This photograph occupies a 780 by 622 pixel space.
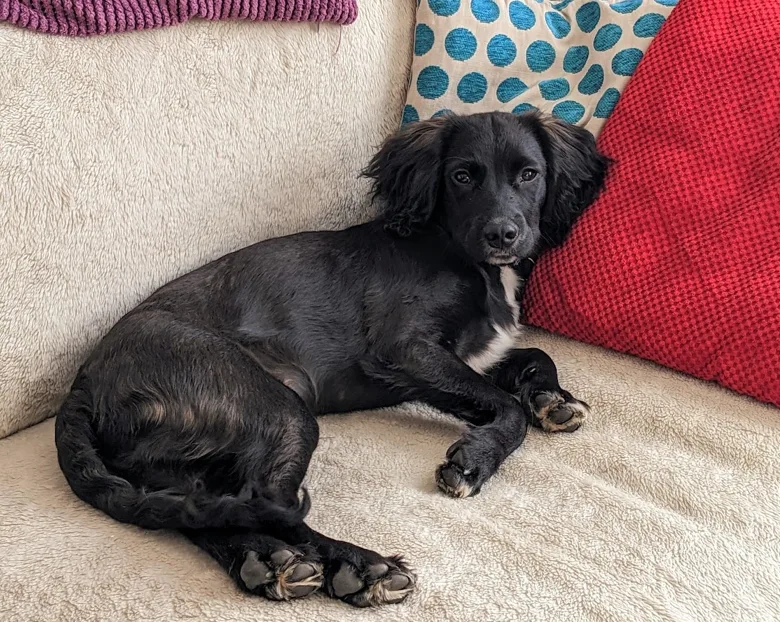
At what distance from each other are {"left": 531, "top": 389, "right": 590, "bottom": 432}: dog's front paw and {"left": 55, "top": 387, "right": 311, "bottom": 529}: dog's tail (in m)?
0.58

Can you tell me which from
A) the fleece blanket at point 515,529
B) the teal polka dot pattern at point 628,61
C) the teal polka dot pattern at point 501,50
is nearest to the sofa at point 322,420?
the fleece blanket at point 515,529

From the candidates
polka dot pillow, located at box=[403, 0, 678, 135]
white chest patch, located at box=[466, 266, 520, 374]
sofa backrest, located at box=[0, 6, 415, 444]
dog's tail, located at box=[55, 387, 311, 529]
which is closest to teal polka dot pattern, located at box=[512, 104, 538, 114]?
polka dot pillow, located at box=[403, 0, 678, 135]

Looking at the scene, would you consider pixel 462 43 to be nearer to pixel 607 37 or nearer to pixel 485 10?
pixel 485 10

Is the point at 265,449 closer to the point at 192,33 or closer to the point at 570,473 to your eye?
the point at 570,473

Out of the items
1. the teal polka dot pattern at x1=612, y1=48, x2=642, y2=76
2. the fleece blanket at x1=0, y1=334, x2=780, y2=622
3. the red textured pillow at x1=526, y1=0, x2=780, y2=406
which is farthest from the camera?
the teal polka dot pattern at x1=612, y1=48, x2=642, y2=76

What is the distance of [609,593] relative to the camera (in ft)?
4.27

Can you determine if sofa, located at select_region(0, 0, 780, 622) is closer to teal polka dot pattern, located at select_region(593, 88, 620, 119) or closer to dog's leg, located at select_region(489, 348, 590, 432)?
dog's leg, located at select_region(489, 348, 590, 432)

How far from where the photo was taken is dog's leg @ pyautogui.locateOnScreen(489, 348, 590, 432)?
178 centimetres

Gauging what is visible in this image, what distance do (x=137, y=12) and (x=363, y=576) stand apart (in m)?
1.26

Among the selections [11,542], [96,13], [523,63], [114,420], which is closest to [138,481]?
[114,420]

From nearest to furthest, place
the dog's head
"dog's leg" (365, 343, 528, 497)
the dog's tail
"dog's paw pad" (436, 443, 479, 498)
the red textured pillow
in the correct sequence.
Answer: the dog's tail, "dog's paw pad" (436, 443, 479, 498), "dog's leg" (365, 343, 528, 497), the red textured pillow, the dog's head

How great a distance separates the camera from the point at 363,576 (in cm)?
133

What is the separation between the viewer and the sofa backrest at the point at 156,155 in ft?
5.63

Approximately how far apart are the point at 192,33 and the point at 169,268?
540 millimetres
